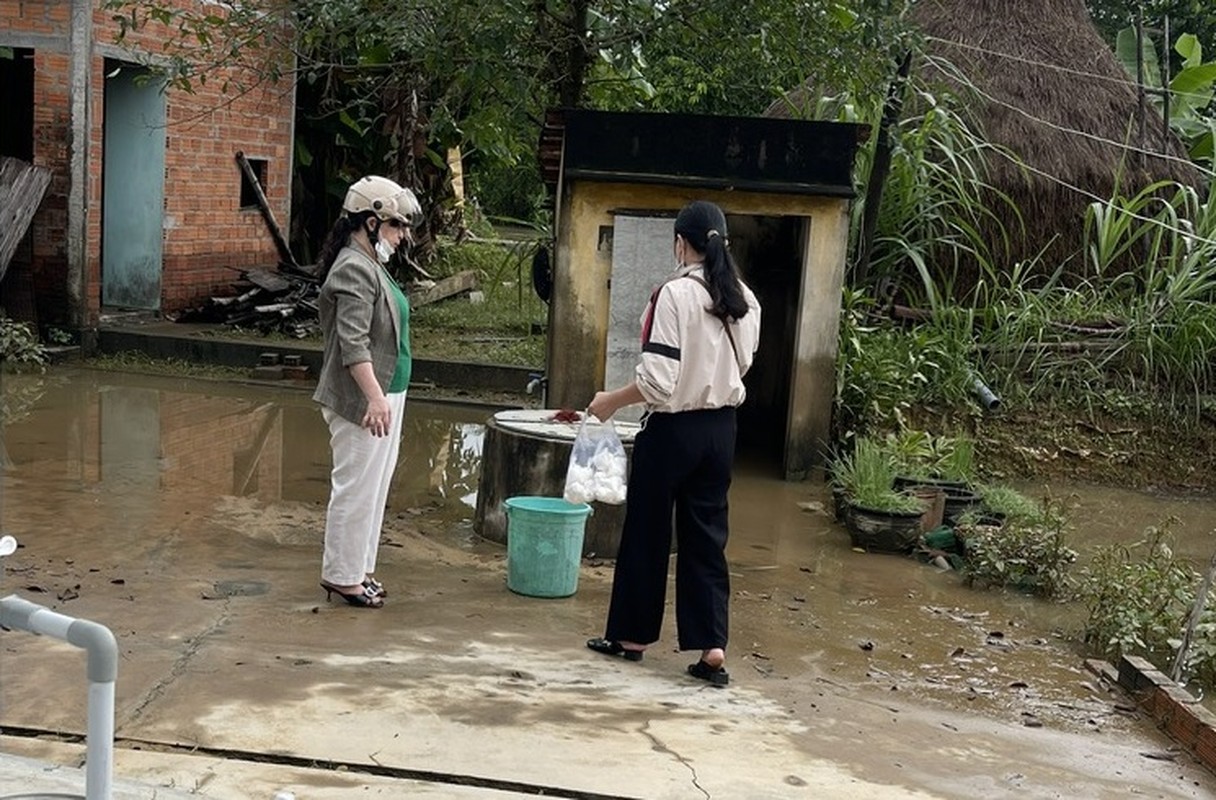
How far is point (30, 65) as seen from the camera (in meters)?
14.9

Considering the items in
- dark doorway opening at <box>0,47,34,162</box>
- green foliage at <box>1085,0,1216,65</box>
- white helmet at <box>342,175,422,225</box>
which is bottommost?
white helmet at <box>342,175,422,225</box>

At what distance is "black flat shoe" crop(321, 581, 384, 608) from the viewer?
6.25m

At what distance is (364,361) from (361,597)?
1039 millimetres

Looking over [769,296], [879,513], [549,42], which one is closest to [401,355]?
[879,513]

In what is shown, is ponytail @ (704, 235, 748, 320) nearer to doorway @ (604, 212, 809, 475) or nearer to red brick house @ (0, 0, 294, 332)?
doorway @ (604, 212, 809, 475)

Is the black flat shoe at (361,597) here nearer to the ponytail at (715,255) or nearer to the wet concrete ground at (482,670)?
the wet concrete ground at (482,670)

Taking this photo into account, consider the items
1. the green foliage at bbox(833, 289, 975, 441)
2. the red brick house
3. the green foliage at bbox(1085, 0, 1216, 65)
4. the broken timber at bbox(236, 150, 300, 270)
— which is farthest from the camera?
the green foliage at bbox(1085, 0, 1216, 65)

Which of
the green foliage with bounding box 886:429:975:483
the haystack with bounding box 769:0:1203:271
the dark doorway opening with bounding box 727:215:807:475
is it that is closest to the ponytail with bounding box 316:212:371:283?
the green foliage with bounding box 886:429:975:483

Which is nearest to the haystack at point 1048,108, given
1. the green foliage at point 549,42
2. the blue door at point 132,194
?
the green foliage at point 549,42

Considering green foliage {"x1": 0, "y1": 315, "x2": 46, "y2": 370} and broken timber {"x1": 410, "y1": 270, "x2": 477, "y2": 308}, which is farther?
broken timber {"x1": 410, "y1": 270, "x2": 477, "y2": 308}

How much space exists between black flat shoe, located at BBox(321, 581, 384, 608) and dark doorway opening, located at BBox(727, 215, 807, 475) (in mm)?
5631

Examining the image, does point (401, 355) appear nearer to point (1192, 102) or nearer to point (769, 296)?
point (769, 296)

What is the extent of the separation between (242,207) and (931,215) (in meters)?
8.11

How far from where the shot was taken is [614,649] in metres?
5.83
